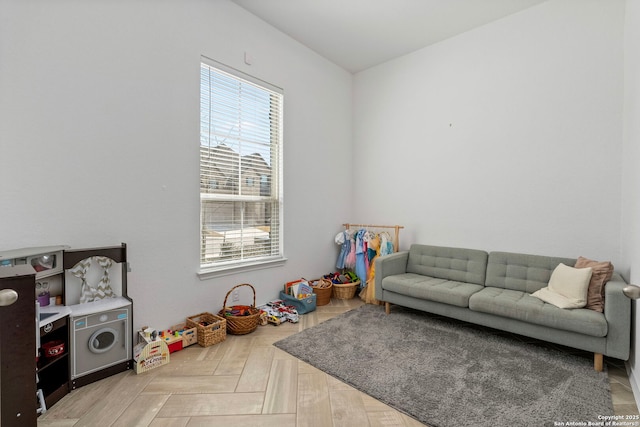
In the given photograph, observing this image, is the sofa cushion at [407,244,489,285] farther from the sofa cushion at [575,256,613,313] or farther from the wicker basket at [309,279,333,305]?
the wicker basket at [309,279,333,305]

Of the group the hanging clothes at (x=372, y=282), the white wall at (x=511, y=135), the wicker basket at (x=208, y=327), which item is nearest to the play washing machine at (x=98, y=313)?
the wicker basket at (x=208, y=327)

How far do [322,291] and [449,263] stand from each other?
150 cm

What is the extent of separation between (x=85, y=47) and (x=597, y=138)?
426 cm

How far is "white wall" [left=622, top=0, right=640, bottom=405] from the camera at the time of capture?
1.96 m

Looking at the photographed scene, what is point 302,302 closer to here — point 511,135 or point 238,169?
point 238,169

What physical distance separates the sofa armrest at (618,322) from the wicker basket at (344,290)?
241 centimetres

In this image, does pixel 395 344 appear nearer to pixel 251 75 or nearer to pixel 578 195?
pixel 578 195

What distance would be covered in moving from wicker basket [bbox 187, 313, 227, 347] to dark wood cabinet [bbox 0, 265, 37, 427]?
60.7 inches

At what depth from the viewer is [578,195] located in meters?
2.82

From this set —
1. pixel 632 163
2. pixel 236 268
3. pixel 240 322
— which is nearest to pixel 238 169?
pixel 236 268

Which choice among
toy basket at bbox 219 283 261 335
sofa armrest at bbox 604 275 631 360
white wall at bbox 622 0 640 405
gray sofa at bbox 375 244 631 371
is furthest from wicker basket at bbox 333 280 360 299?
white wall at bbox 622 0 640 405

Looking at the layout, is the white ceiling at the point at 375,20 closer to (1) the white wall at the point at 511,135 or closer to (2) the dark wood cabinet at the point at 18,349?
(1) the white wall at the point at 511,135

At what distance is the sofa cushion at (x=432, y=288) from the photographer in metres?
2.77

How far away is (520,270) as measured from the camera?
2895 millimetres
